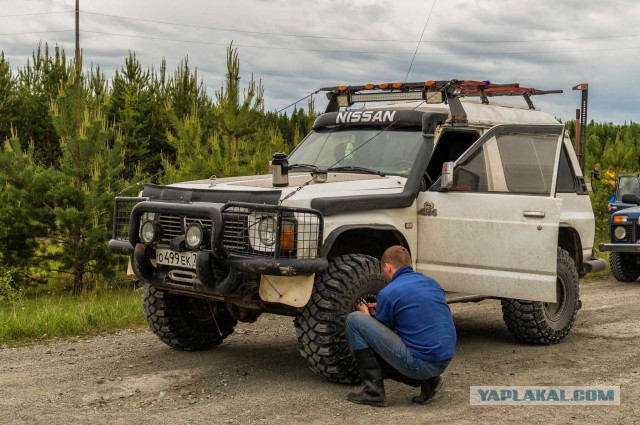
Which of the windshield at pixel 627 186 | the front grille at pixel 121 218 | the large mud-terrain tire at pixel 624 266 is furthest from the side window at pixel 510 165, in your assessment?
the windshield at pixel 627 186

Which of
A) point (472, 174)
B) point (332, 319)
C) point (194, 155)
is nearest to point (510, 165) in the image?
point (472, 174)

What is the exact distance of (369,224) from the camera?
7211 mm

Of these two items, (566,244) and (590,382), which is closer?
(590,382)

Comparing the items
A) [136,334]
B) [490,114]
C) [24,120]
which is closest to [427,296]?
[490,114]

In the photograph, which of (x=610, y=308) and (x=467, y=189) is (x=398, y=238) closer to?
(x=467, y=189)

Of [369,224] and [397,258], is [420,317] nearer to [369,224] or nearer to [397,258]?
[397,258]

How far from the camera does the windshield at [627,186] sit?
617 inches

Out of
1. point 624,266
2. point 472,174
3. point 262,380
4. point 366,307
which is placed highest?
point 472,174

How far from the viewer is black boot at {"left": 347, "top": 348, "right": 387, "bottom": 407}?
630 cm

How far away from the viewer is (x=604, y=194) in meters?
24.9

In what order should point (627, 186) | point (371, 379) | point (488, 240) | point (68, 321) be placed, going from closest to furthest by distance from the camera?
1. point (371, 379)
2. point (488, 240)
3. point (68, 321)
4. point (627, 186)

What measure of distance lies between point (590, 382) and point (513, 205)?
1.65 meters

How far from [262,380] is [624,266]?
916 centimetres

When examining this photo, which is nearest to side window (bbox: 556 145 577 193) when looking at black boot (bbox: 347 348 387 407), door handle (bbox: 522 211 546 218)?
door handle (bbox: 522 211 546 218)
